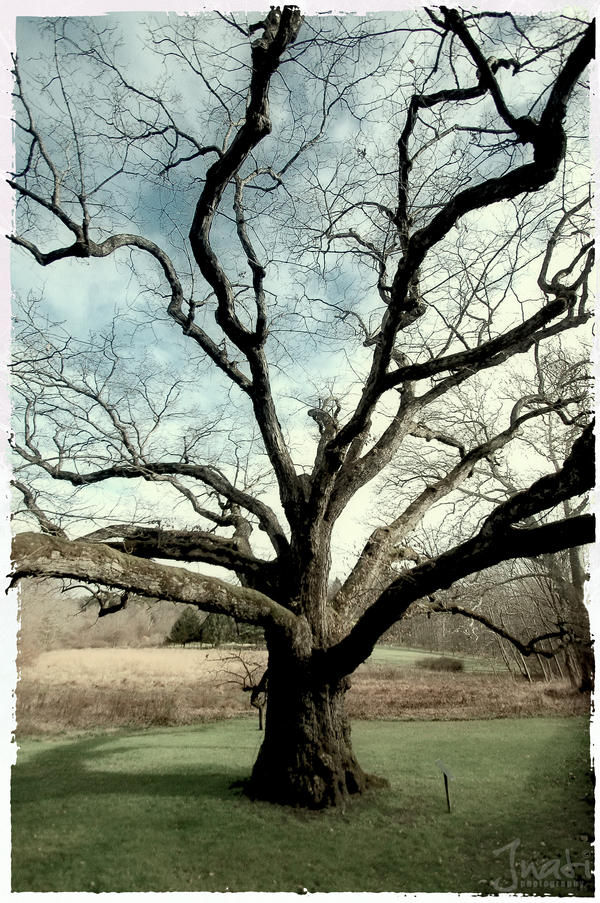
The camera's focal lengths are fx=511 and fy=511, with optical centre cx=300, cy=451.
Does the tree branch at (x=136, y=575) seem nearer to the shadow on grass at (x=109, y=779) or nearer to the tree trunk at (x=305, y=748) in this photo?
the tree trunk at (x=305, y=748)

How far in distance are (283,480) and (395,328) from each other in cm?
338

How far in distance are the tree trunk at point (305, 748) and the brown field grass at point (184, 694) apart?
7811 millimetres

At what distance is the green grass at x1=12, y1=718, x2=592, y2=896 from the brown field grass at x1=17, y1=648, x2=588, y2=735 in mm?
6190

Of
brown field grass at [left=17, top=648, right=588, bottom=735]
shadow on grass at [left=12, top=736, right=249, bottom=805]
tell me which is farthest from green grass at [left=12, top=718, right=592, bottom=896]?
brown field grass at [left=17, top=648, right=588, bottom=735]

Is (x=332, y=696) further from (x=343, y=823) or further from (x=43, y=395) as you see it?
(x=43, y=395)

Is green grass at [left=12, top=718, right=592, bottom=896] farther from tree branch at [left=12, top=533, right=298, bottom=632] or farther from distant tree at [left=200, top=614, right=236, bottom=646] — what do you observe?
distant tree at [left=200, top=614, right=236, bottom=646]

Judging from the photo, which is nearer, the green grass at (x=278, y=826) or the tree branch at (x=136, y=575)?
the tree branch at (x=136, y=575)

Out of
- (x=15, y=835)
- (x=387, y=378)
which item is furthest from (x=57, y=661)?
(x=387, y=378)

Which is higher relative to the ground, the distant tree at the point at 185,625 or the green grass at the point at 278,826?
the green grass at the point at 278,826

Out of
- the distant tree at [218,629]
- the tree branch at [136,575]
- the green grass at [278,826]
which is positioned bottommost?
the distant tree at [218,629]

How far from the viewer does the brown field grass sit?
19078mm

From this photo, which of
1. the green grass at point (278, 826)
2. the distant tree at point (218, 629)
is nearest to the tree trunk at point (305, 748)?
the green grass at point (278, 826)

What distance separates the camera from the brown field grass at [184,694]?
62.6ft

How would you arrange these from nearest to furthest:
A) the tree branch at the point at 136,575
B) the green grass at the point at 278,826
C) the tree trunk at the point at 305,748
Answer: the tree branch at the point at 136,575, the green grass at the point at 278,826, the tree trunk at the point at 305,748
